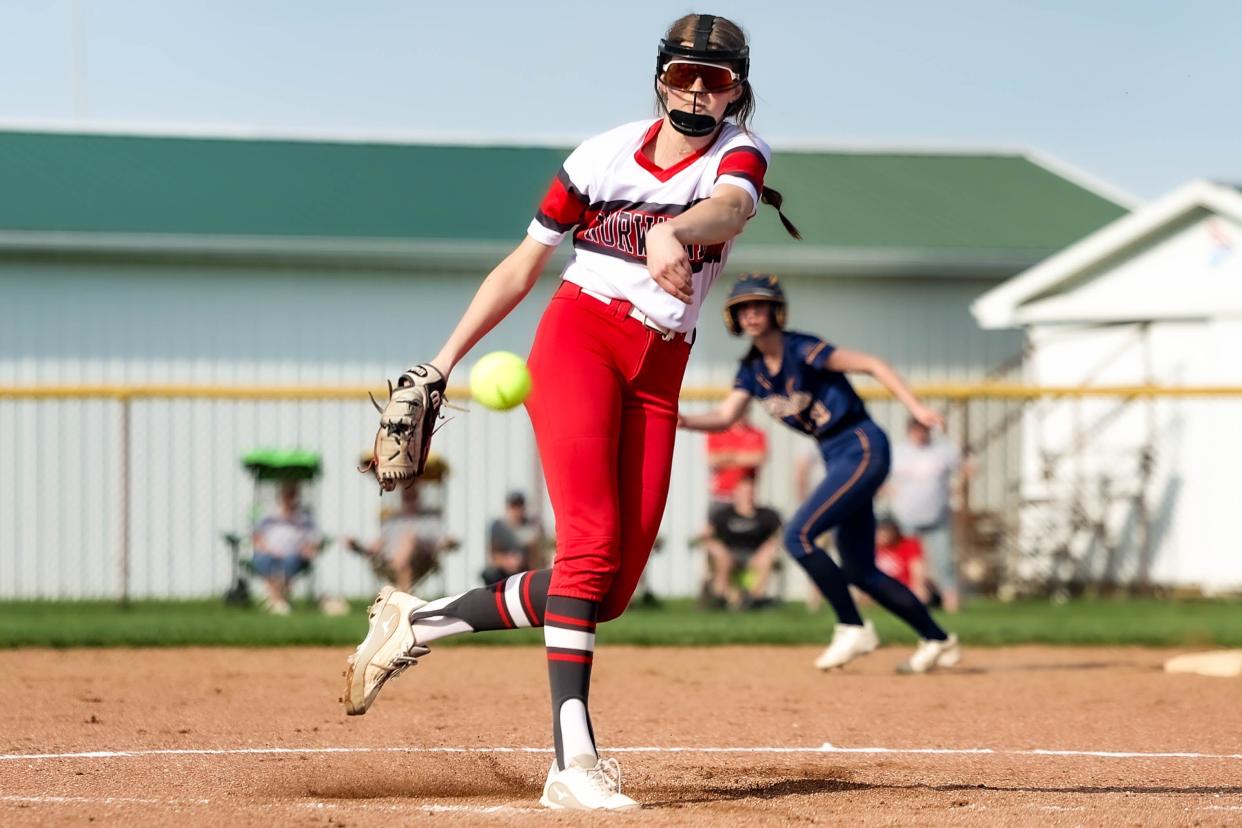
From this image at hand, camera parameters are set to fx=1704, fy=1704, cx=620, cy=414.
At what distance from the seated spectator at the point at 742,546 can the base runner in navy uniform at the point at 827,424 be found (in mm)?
4977

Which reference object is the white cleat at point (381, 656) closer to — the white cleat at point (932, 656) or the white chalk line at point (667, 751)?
the white chalk line at point (667, 751)

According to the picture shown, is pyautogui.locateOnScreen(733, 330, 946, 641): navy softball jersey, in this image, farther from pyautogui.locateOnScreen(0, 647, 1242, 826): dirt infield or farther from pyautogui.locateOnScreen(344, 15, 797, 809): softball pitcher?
pyautogui.locateOnScreen(344, 15, 797, 809): softball pitcher

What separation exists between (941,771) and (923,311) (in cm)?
1337

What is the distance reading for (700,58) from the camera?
15.8 ft

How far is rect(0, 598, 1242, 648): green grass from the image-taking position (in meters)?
11.2

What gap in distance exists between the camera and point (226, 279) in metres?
17.5

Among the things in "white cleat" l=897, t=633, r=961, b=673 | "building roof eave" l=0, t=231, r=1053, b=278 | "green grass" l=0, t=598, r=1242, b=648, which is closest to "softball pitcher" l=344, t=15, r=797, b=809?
"white cleat" l=897, t=633, r=961, b=673

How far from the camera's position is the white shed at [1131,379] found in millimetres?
16312

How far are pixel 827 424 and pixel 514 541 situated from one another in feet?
17.6

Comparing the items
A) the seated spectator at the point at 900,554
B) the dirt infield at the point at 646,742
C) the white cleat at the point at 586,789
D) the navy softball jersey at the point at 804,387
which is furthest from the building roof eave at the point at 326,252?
the white cleat at the point at 586,789

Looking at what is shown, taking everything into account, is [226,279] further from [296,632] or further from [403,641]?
[403,641]

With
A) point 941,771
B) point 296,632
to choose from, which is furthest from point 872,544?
point 296,632

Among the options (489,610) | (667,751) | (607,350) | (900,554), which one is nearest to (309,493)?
(900,554)

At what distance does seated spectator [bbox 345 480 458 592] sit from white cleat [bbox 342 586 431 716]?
8730 mm
